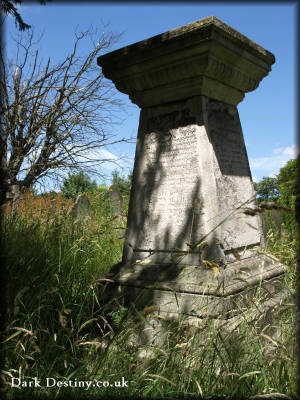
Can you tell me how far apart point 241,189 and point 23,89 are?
18.1ft

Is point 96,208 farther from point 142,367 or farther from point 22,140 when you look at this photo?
point 142,367

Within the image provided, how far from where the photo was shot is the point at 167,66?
290cm

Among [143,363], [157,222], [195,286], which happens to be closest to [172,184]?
[157,222]

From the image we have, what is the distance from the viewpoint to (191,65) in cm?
279

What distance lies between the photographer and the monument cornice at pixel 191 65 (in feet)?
8.69

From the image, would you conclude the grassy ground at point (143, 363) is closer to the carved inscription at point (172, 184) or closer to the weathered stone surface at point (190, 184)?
the weathered stone surface at point (190, 184)

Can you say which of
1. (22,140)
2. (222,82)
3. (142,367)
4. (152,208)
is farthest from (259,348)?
(22,140)

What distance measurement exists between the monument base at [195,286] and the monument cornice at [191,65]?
140cm

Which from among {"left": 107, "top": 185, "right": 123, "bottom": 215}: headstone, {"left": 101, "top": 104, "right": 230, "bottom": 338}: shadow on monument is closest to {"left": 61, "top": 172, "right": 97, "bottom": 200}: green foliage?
{"left": 107, "top": 185, "right": 123, "bottom": 215}: headstone

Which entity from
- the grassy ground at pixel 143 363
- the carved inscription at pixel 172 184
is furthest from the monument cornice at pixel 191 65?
the grassy ground at pixel 143 363

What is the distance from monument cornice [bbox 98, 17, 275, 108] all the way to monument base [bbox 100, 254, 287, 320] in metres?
1.40

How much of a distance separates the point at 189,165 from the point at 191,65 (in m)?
0.76

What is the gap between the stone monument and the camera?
8.73 ft

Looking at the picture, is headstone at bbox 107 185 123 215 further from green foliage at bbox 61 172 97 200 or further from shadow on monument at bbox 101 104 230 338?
green foliage at bbox 61 172 97 200
